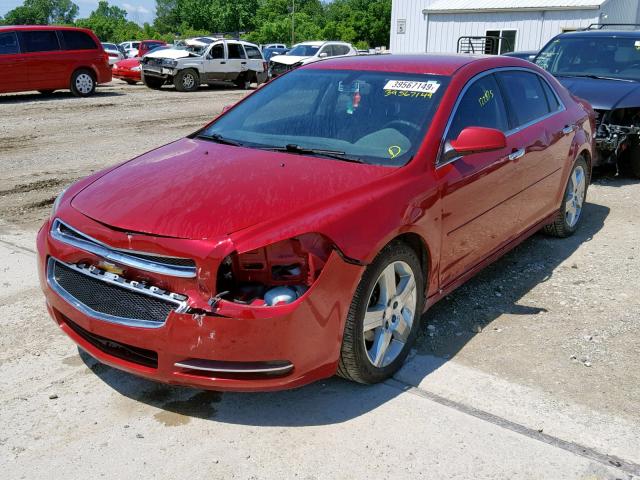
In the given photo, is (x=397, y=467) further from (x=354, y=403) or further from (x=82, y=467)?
(x=82, y=467)

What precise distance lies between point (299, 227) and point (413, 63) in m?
1.91

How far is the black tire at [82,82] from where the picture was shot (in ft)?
60.3

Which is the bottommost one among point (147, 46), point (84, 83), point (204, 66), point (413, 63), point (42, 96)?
point (42, 96)

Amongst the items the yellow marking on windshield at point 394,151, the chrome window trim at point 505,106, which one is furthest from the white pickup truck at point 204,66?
the yellow marking on windshield at point 394,151

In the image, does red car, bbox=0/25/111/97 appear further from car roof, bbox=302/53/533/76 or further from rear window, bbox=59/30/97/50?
car roof, bbox=302/53/533/76

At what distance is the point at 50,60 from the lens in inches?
685

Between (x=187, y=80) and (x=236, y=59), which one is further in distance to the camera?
(x=236, y=59)

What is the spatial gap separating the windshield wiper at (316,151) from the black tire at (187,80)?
1814 centimetres

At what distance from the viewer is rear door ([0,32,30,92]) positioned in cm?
1638

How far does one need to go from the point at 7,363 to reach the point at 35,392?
1.34 feet

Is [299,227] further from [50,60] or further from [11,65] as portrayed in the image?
[50,60]

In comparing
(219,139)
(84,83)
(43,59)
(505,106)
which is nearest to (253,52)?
(84,83)

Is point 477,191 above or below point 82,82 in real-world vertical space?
above

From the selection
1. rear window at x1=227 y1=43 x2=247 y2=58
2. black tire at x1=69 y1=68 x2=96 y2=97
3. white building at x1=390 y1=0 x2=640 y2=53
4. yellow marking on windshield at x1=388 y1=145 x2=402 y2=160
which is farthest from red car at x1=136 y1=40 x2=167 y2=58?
yellow marking on windshield at x1=388 y1=145 x2=402 y2=160
